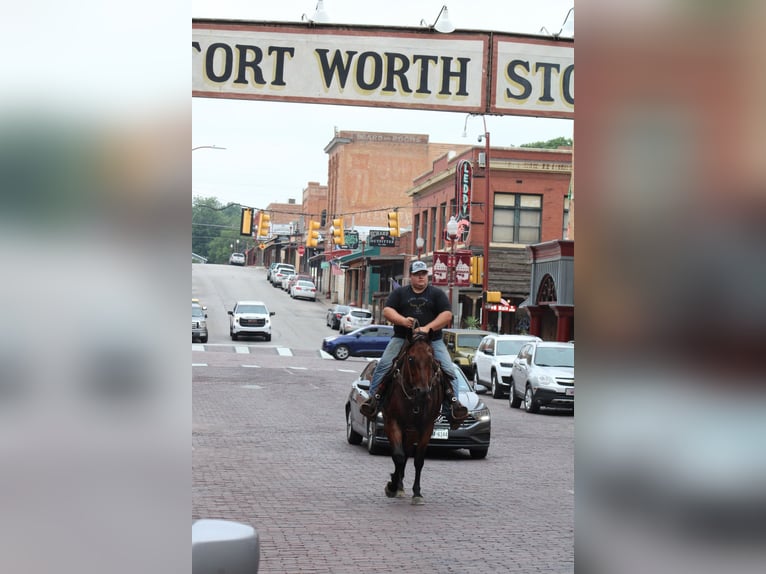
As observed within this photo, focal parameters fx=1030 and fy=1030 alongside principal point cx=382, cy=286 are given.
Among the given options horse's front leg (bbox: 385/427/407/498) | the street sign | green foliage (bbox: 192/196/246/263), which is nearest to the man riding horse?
horse's front leg (bbox: 385/427/407/498)

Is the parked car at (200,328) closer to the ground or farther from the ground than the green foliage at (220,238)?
closer to the ground

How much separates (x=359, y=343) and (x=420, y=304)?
36.0m

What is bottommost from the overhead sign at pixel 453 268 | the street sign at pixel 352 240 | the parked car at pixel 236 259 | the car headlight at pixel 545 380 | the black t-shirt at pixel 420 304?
the car headlight at pixel 545 380

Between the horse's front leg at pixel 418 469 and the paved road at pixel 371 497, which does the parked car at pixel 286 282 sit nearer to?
the paved road at pixel 371 497

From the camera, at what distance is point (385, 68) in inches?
336

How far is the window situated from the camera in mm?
55094

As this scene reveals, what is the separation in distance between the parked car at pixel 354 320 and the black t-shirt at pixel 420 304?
152ft

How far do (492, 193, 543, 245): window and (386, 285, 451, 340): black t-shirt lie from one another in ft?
140

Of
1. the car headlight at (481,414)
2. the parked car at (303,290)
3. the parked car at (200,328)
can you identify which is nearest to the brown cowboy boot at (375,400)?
the car headlight at (481,414)

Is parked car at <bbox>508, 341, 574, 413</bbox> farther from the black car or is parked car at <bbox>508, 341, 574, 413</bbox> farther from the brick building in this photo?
the black car

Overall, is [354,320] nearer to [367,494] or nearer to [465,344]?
[465,344]

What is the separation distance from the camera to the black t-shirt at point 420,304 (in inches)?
487
